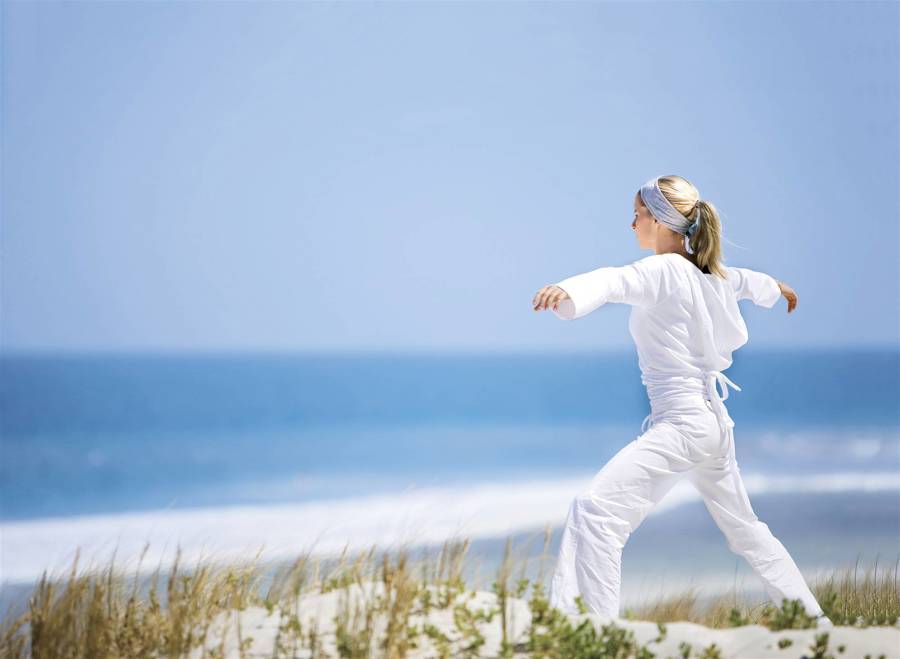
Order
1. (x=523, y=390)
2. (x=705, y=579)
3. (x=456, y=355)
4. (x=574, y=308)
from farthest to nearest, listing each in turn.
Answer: (x=456, y=355) < (x=523, y=390) < (x=705, y=579) < (x=574, y=308)

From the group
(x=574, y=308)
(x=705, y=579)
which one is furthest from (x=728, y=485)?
(x=705, y=579)

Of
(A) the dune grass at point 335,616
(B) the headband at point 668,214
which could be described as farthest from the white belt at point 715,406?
(A) the dune grass at point 335,616

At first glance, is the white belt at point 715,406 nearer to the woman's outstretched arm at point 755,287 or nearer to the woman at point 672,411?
the woman at point 672,411

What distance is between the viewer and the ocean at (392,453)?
877 centimetres

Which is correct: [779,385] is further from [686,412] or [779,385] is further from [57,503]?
[686,412]

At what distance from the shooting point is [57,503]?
11.7 meters

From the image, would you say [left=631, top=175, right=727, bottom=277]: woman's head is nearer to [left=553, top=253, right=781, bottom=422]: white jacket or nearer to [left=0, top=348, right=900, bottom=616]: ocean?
[left=553, top=253, right=781, bottom=422]: white jacket

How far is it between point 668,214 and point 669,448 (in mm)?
758

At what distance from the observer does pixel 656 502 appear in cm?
340

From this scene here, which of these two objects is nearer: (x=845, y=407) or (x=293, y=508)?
(x=293, y=508)

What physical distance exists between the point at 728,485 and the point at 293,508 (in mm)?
8478

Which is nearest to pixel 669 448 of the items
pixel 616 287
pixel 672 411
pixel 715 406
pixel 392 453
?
pixel 672 411

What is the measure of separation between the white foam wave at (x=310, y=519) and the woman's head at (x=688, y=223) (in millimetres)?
3916

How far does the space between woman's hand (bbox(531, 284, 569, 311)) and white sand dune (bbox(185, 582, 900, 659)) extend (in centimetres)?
82
